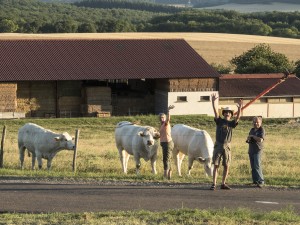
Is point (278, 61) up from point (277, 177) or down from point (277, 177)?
up

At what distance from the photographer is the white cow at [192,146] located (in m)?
21.7

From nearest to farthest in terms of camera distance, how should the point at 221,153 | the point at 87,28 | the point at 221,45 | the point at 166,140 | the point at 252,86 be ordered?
1. the point at 221,153
2. the point at 166,140
3. the point at 252,86
4. the point at 221,45
5. the point at 87,28

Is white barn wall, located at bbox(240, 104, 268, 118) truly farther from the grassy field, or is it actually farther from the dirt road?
the dirt road

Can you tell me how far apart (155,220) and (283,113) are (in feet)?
137

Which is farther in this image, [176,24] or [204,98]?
[176,24]

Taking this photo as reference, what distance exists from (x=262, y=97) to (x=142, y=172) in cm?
3318

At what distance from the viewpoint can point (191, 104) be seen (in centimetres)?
5450

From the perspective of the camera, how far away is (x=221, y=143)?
1834 cm

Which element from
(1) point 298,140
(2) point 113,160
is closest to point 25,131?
(2) point 113,160

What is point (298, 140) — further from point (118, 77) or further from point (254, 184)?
point (254, 184)

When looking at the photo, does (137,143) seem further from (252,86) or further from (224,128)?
(252,86)

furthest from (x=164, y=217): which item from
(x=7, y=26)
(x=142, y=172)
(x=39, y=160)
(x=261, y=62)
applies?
(x=7, y=26)

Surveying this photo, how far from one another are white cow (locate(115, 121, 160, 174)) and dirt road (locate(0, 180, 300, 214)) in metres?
3.10

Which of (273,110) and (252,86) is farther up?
(252,86)
